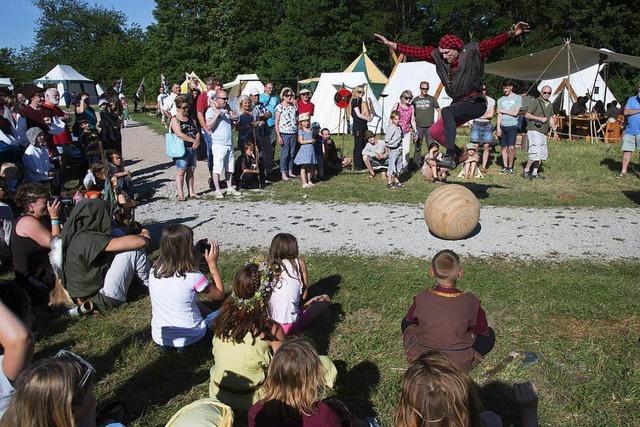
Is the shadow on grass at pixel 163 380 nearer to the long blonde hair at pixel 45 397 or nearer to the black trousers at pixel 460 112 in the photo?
the long blonde hair at pixel 45 397

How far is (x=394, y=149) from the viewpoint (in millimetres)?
11172

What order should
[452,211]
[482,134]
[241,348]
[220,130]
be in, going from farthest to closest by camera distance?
[482,134] → [220,130] → [452,211] → [241,348]

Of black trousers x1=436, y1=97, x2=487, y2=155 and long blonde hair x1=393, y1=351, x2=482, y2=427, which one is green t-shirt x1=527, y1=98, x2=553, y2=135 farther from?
long blonde hair x1=393, y1=351, x2=482, y2=427

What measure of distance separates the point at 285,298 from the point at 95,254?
206cm

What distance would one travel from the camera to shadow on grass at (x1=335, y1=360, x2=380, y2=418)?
380 centimetres

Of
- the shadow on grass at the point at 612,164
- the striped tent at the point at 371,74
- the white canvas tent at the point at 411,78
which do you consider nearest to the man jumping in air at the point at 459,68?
the shadow on grass at the point at 612,164

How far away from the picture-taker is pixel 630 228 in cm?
784

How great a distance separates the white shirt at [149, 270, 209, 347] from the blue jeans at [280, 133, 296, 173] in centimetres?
752

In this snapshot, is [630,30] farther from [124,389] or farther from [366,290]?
[124,389]

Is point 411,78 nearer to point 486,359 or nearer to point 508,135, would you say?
point 508,135

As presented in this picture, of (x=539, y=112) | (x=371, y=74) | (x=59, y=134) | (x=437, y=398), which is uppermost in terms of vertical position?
(x=371, y=74)

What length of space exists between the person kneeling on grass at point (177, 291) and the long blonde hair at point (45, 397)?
2300 millimetres

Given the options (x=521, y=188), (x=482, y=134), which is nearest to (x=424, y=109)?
(x=482, y=134)

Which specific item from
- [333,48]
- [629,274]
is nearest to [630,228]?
[629,274]
